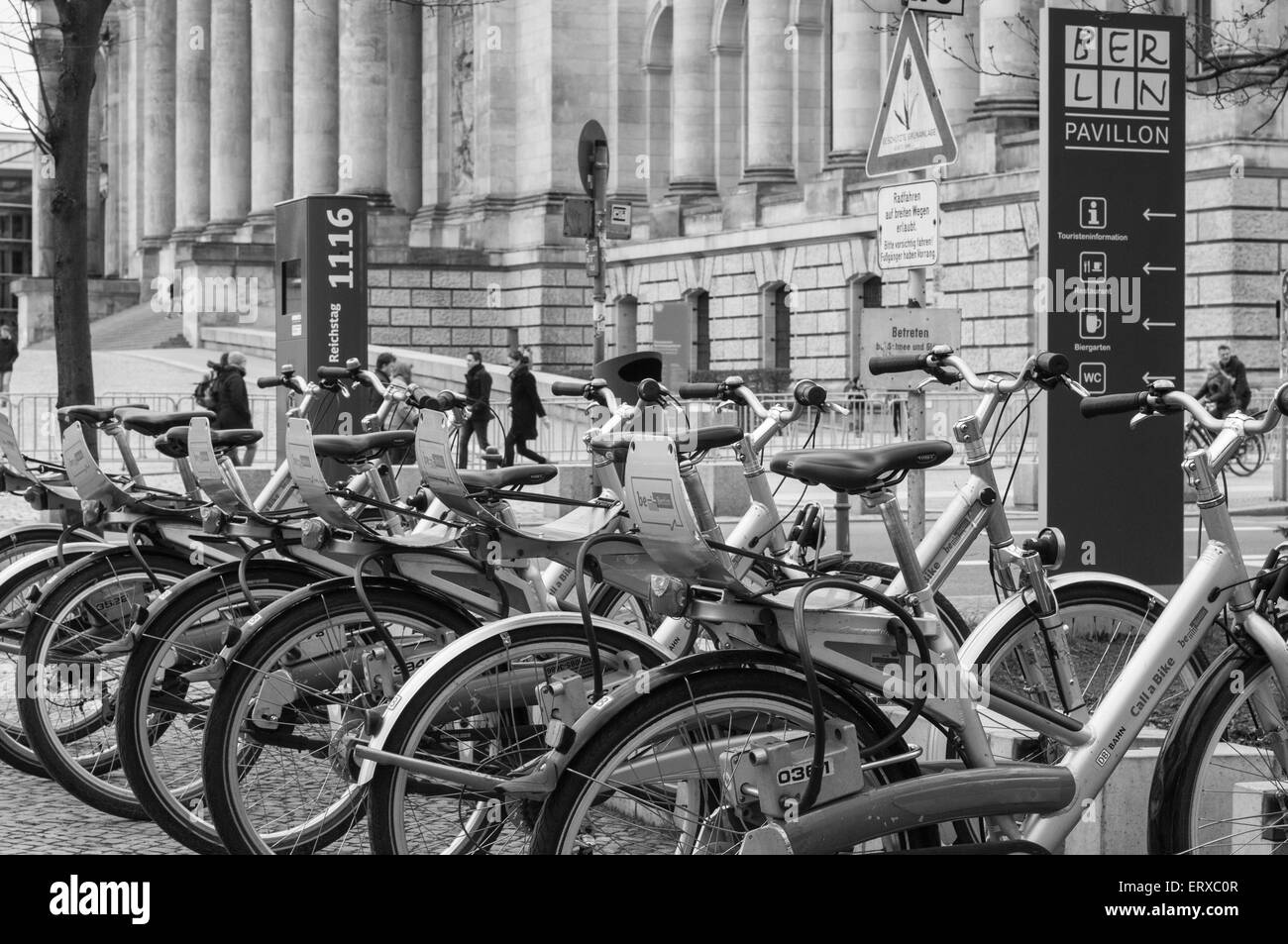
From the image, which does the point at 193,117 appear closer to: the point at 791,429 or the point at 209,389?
the point at 791,429

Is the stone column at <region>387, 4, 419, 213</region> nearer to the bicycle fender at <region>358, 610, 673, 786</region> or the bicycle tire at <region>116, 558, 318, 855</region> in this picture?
the bicycle tire at <region>116, 558, 318, 855</region>

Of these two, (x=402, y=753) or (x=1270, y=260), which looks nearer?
(x=402, y=753)

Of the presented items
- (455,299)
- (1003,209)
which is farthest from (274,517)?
(455,299)

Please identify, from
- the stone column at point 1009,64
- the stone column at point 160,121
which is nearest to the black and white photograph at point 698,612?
the stone column at point 1009,64

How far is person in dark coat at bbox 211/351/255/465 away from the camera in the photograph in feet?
76.2

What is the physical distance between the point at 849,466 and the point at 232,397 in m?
19.8

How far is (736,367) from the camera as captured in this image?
4094 cm

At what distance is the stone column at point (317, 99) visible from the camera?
51.8 metres

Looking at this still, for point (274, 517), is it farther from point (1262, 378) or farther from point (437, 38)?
point (437, 38)

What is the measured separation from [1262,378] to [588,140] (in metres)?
12.0

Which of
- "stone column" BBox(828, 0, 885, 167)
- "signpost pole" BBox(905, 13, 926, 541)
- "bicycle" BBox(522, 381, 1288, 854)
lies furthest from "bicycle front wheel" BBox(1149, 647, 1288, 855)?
"stone column" BBox(828, 0, 885, 167)

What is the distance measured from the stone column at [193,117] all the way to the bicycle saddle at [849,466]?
58.8 m
